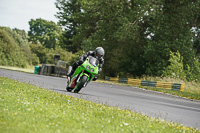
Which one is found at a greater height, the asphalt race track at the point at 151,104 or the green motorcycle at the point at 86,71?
A: the green motorcycle at the point at 86,71

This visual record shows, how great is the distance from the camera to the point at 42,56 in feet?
325

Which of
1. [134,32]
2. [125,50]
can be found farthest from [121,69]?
[134,32]

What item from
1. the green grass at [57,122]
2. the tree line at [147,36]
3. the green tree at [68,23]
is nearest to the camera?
the green grass at [57,122]

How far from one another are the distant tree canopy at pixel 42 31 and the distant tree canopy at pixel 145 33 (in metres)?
73.2

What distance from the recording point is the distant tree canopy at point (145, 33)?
40000mm

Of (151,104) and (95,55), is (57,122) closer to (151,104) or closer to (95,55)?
(95,55)

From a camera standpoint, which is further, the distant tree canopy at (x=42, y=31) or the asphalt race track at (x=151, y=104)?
the distant tree canopy at (x=42, y=31)

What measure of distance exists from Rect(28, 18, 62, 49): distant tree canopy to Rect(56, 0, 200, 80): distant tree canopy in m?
73.2

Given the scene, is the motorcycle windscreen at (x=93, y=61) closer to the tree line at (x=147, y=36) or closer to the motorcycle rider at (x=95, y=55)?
the motorcycle rider at (x=95, y=55)

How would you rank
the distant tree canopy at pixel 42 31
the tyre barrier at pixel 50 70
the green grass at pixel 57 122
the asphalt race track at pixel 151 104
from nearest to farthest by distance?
the green grass at pixel 57 122 < the asphalt race track at pixel 151 104 < the tyre barrier at pixel 50 70 < the distant tree canopy at pixel 42 31

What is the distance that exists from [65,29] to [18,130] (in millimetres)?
64849

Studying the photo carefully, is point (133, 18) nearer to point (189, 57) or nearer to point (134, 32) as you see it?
point (134, 32)

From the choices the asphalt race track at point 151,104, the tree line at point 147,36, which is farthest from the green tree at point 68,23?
the asphalt race track at point 151,104

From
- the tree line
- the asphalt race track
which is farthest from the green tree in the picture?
the asphalt race track
